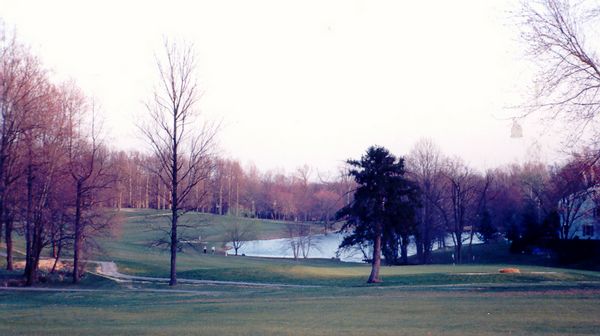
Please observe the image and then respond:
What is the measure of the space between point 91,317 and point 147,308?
2.88 meters

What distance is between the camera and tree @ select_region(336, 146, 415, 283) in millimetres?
36406

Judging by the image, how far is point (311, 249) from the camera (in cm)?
8131

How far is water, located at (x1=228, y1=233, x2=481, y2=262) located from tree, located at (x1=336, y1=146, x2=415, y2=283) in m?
36.8

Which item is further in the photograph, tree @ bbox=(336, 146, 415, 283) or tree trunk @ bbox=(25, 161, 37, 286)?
tree @ bbox=(336, 146, 415, 283)

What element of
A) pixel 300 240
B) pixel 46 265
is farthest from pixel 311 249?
pixel 46 265

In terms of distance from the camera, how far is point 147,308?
21.2 meters

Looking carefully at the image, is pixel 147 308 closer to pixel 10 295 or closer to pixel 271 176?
pixel 10 295

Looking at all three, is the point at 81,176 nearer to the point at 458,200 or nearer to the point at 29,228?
the point at 29,228

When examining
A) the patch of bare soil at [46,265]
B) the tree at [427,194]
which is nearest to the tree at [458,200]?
the tree at [427,194]

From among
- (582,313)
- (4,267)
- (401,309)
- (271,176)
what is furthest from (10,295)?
(271,176)

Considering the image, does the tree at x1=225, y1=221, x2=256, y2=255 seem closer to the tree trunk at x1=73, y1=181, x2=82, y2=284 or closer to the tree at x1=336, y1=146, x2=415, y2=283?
the tree trunk at x1=73, y1=181, x2=82, y2=284

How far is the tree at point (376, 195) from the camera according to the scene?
36.4m

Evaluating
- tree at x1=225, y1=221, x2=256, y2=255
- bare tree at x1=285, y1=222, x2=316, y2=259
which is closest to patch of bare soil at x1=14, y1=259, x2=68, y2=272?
tree at x1=225, y1=221, x2=256, y2=255

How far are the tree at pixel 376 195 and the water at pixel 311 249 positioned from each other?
36760 mm
